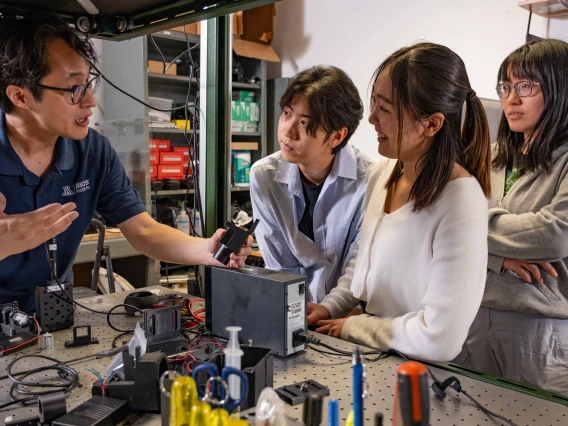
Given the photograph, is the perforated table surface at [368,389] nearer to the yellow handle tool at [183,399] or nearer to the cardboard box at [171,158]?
the yellow handle tool at [183,399]

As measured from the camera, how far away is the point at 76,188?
150 cm

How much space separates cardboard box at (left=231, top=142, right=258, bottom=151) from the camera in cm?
414

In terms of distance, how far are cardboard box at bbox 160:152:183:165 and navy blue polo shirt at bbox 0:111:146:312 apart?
1.98 m

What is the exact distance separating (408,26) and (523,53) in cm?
230

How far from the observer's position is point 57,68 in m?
1.38

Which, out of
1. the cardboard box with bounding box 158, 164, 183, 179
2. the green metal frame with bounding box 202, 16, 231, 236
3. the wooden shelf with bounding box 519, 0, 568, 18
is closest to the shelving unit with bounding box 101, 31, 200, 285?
the cardboard box with bounding box 158, 164, 183, 179

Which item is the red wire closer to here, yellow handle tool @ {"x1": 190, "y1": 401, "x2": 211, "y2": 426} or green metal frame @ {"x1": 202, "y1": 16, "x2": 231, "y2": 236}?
green metal frame @ {"x1": 202, "y1": 16, "x2": 231, "y2": 236}

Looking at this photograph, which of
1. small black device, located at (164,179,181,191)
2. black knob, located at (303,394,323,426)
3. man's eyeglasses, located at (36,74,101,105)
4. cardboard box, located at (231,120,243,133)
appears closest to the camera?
black knob, located at (303,394,323,426)

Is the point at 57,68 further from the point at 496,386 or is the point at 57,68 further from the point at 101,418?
the point at 496,386

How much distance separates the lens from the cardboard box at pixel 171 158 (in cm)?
361

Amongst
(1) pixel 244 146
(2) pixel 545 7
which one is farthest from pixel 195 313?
(1) pixel 244 146

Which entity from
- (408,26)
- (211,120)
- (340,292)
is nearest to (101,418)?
(340,292)

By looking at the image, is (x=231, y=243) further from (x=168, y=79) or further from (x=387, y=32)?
(x=387, y=32)

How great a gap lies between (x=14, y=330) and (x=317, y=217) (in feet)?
3.12
